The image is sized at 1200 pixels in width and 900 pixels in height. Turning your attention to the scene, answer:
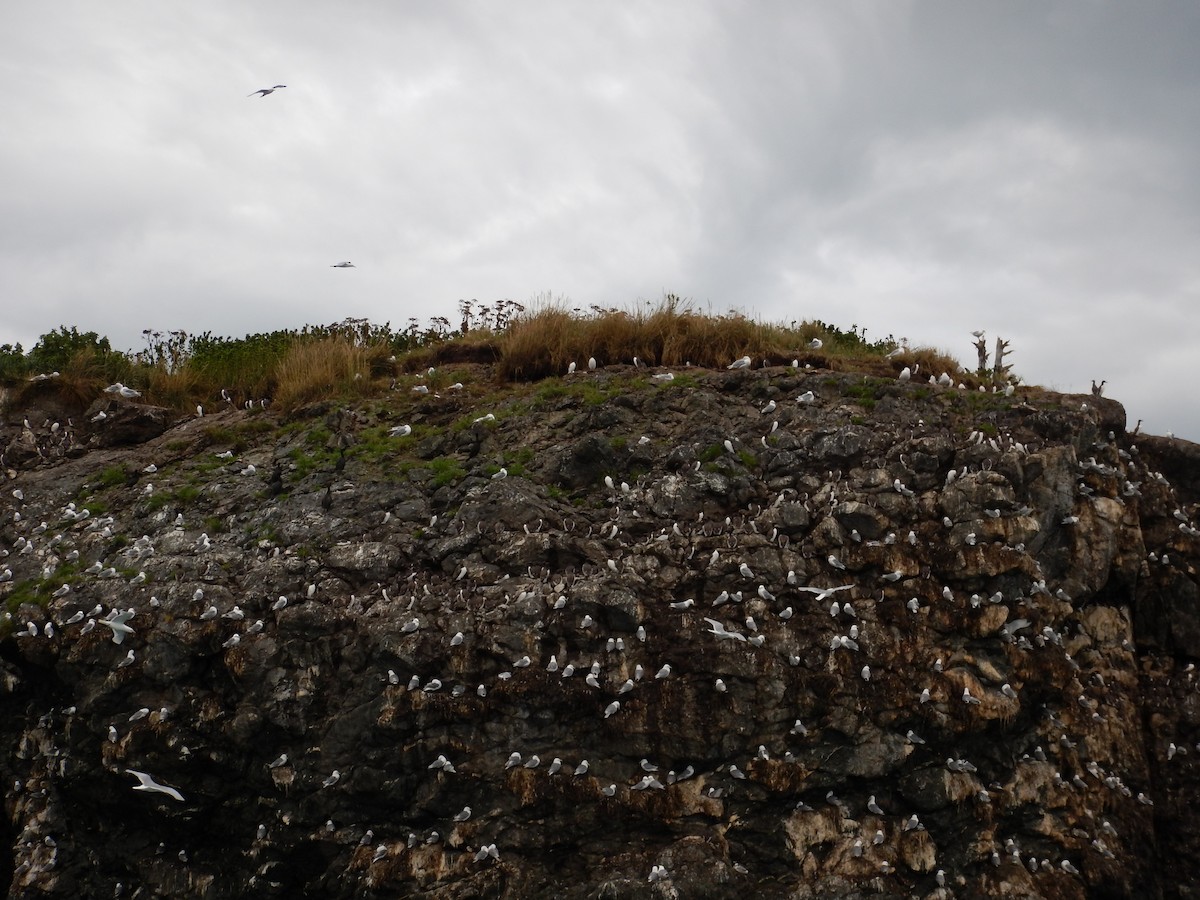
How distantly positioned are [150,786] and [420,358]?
9.18 metres

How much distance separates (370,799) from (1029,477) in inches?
321

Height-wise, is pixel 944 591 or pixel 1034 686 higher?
pixel 944 591

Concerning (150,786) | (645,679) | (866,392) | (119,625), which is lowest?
(150,786)

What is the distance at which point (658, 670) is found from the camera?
958 centimetres

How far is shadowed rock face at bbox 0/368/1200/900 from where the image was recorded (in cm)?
907

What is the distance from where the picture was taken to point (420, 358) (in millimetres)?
16875

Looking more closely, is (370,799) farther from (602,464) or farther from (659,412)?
(659,412)

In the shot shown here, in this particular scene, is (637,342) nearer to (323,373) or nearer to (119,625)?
(323,373)

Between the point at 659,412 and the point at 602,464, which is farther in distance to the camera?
the point at 659,412

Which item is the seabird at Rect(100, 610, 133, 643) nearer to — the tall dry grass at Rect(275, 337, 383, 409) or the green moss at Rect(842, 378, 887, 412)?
the tall dry grass at Rect(275, 337, 383, 409)

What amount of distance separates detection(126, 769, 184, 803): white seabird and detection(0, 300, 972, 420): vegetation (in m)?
5.73

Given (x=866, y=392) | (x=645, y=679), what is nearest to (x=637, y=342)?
(x=866, y=392)

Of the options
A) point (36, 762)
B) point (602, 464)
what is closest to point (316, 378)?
point (602, 464)

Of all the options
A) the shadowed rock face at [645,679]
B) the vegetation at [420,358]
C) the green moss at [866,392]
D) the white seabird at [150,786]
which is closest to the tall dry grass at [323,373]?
the vegetation at [420,358]
